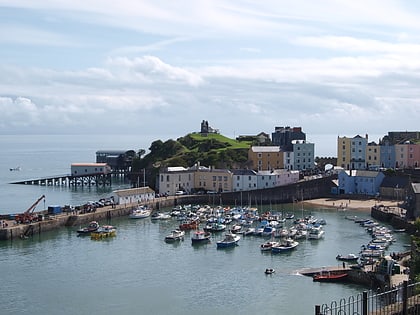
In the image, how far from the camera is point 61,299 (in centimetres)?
2580

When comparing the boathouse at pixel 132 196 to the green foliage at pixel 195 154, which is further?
the green foliage at pixel 195 154

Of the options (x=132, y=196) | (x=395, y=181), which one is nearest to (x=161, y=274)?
(x=132, y=196)

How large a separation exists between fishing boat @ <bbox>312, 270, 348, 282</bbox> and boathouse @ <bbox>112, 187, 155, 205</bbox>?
26652 mm

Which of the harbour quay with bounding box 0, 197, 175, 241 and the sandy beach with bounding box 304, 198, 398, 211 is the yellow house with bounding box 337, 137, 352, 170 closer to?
the sandy beach with bounding box 304, 198, 398, 211

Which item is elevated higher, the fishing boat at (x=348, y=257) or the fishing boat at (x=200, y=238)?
the fishing boat at (x=200, y=238)

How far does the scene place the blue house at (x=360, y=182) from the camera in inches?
2311

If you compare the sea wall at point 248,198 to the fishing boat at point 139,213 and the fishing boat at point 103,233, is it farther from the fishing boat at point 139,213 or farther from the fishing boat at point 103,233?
the fishing boat at point 103,233

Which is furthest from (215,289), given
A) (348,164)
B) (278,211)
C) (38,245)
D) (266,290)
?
(348,164)

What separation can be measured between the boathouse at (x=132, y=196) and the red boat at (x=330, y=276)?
26.7 m

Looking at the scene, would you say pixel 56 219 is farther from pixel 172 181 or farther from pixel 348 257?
pixel 348 257

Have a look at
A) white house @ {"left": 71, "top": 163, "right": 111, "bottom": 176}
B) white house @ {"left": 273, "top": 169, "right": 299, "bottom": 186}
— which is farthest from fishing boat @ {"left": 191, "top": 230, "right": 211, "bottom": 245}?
white house @ {"left": 71, "top": 163, "right": 111, "bottom": 176}

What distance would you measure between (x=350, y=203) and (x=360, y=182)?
4.92 metres

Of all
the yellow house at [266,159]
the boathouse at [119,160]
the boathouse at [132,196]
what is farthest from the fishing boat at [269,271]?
the boathouse at [119,160]

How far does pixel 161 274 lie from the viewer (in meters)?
29.8
